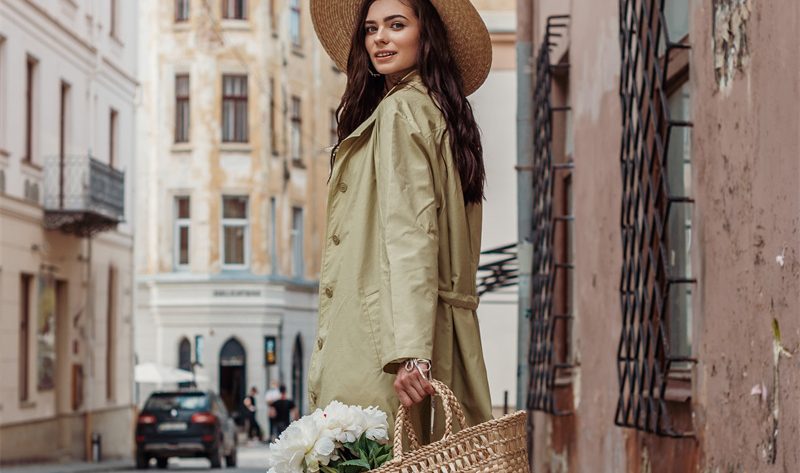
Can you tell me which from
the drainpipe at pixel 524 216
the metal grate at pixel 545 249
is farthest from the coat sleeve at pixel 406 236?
the drainpipe at pixel 524 216

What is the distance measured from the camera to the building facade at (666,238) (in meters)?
4.86

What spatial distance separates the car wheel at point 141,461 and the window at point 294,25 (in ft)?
75.9

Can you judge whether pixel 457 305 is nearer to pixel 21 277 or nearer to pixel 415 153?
pixel 415 153

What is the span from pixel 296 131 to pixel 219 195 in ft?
10.8

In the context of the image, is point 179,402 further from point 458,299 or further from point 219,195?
point 458,299

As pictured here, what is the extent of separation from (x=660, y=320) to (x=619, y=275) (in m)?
1.50

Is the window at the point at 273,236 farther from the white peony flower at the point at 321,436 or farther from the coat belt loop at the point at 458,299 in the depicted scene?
the white peony flower at the point at 321,436

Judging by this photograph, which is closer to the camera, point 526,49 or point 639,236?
point 639,236

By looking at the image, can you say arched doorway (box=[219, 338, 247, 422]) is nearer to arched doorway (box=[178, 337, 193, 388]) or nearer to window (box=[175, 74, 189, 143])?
arched doorway (box=[178, 337, 193, 388])

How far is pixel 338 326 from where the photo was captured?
4516mm

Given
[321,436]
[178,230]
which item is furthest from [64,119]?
[321,436]

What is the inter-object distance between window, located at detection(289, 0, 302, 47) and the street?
1301 centimetres

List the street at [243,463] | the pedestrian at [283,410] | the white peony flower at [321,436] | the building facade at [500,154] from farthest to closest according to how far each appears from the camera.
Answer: the pedestrian at [283,410] < the street at [243,463] < the building facade at [500,154] < the white peony flower at [321,436]

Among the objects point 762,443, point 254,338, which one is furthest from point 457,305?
point 254,338
